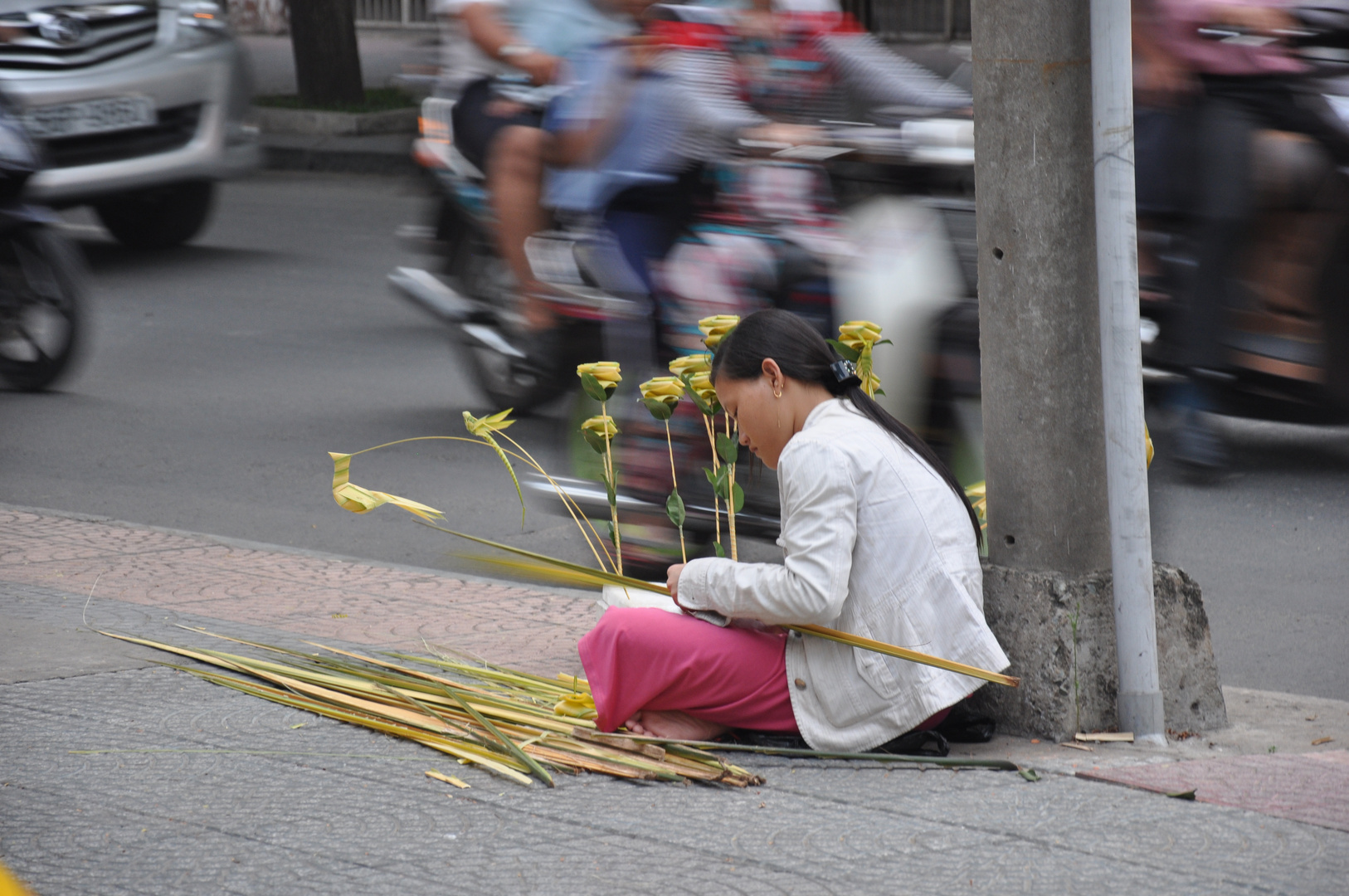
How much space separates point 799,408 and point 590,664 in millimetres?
709

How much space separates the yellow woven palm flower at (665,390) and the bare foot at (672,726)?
28.6 inches

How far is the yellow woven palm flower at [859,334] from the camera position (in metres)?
4.00

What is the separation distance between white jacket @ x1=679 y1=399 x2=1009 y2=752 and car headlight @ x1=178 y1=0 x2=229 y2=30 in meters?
9.08

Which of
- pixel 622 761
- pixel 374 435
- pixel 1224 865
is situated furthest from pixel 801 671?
pixel 374 435

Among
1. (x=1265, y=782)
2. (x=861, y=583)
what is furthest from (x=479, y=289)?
A: (x=1265, y=782)

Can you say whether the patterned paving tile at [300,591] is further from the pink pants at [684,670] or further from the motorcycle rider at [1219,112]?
the motorcycle rider at [1219,112]

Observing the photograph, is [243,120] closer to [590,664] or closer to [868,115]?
[868,115]

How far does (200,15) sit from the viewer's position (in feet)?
37.8

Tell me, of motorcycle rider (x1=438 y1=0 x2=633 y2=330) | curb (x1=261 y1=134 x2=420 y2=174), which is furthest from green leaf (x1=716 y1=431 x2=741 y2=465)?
curb (x1=261 y1=134 x2=420 y2=174)

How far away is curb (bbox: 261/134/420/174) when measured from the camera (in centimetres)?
1722

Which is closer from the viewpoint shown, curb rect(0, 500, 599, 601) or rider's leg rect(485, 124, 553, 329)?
curb rect(0, 500, 599, 601)

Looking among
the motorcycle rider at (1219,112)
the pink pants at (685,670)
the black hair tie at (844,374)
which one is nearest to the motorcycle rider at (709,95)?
the motorcycle rider at (1219,112)

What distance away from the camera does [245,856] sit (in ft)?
10.0

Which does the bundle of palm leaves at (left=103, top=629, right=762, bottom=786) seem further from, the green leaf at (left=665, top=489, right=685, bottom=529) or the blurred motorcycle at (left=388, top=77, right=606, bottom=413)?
the blurred motorcycle at (left=388, top=77, right=606, bottom=413)
